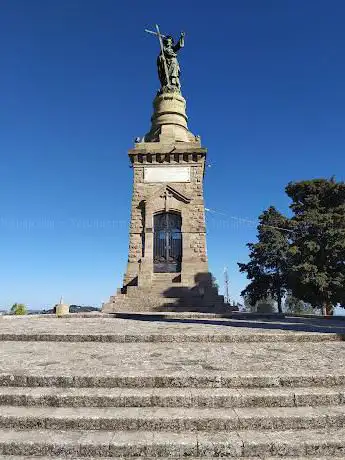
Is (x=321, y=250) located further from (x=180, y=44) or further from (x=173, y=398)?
(x=173, y=398)

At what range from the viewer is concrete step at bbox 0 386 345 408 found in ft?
12.8

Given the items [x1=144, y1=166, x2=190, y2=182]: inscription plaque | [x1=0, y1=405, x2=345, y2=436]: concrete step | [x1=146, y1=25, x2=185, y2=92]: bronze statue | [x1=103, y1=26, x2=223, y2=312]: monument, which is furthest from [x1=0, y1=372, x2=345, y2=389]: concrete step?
[x1=146, y1=25, x2=185, y2=92]: bronze statue

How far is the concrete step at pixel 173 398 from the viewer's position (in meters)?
3.90

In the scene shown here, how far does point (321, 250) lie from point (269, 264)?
5.71 meters

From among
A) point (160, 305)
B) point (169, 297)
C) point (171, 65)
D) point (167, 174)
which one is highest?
point (171, 65)

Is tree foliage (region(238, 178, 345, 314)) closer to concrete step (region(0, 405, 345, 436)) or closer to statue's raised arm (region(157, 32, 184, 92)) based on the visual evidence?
statue's raised arm (region(157, 32, 184, 92))

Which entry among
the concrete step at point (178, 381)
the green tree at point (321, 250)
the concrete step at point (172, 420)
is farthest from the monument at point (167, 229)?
the concrete step at point (172, 420)

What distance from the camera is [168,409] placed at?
383cm

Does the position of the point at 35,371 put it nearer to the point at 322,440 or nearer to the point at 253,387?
the point at 253,387

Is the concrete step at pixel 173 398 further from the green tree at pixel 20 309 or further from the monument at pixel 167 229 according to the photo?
the green tree at pixel 20 309

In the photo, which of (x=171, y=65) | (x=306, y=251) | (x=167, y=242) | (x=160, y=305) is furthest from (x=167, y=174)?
(x=306, y=251)

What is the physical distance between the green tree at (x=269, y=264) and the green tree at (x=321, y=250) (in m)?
2.10

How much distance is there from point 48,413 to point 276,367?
289 centimetres

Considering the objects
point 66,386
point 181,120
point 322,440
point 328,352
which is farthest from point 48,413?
point 181,120
